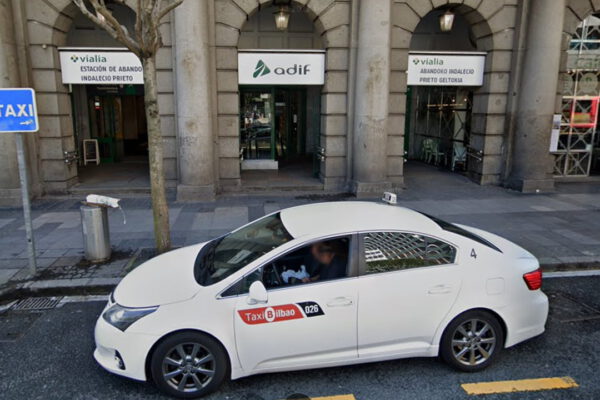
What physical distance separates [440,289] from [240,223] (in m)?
5.85

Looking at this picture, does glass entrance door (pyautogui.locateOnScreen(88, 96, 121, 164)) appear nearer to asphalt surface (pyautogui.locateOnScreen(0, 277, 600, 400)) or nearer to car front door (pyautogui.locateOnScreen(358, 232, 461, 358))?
asphalt surface (pyautogui.locateOnScreen(0, 277, 600, 400))

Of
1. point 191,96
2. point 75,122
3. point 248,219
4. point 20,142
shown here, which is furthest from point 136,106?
point 20,142

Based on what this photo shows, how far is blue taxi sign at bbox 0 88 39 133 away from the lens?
6.20m

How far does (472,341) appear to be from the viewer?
14.4ft

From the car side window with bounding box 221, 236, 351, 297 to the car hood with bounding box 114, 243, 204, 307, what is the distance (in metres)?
0.69

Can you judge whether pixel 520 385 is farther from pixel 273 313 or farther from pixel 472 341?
pixel 273 313

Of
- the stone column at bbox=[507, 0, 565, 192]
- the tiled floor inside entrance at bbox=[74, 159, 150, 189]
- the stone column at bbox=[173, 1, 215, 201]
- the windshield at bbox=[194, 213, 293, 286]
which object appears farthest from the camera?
the tiled floor inside entrance at bbox=[74, 159, 150, 189]

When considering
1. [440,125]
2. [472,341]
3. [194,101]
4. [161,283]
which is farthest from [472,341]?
[440,125]

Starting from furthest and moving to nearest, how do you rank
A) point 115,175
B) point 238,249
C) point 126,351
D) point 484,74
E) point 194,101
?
point 115,175 → point 484,74 → point 194,101 → point 238,249 → point 126,351

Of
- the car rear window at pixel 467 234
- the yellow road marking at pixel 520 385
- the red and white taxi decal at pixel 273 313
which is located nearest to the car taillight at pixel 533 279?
the car rear window at pixel 467 234

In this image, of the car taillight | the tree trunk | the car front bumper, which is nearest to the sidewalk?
the tree trunk

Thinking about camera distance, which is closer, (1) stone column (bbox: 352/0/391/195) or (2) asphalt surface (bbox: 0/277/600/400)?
(2) asphalt surface (bbox: 0/277/600/400)

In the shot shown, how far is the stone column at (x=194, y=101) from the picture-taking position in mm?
10797

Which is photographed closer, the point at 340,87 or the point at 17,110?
the point at 17,110
